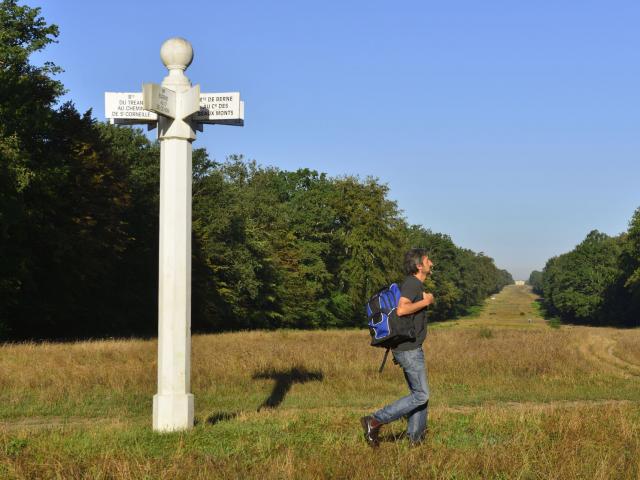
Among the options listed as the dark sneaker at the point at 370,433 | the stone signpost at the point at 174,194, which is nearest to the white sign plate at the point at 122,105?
the stone signpost at the point at 174,194

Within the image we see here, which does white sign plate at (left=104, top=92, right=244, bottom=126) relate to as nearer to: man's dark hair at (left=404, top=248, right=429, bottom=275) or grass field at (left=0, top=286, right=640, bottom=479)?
man's dark hair at (left=404, top=248, right=429, bottom=275)

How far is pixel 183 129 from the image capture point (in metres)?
7.98

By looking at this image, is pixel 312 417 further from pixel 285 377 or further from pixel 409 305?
pixel 285 377

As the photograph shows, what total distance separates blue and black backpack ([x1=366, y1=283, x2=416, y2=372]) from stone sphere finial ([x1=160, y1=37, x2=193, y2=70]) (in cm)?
337

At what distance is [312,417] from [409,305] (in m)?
2.49

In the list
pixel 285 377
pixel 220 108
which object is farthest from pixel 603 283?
pixel 220 108

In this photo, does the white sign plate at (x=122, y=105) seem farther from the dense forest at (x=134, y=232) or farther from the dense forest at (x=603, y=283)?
the dense forest at (x=603, y=283)

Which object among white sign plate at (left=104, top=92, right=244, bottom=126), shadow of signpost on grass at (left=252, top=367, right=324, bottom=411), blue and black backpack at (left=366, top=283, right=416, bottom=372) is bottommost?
shadow of signpost on grass at (left=252, top=367, right=324, bottom=411)

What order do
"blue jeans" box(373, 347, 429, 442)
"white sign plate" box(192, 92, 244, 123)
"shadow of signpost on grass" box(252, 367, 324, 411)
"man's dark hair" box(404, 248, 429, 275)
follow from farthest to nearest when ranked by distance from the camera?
"shadow of signpost on grass" box(252, 367, 324, 411) < "white sign plate" box(192, 92, 244, 123) < "man's dark hair" box(404, 248, 429, 275) < "blue jeans" box(373, 347, 429, 442)

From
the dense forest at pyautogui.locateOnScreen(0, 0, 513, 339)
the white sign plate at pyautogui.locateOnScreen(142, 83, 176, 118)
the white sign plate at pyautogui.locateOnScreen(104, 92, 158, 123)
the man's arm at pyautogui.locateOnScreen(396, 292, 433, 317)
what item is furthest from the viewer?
the dense forest at pyautogui.locateOnScreen(0, 0, 513, 339)

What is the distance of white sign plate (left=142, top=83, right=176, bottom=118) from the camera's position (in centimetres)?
752

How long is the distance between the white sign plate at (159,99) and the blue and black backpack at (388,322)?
2.92 metres

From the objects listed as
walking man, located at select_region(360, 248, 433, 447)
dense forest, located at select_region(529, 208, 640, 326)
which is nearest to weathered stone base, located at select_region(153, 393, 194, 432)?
walking man, located at select_region(360, 248, 433, 447)

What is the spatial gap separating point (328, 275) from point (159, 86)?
186ft
